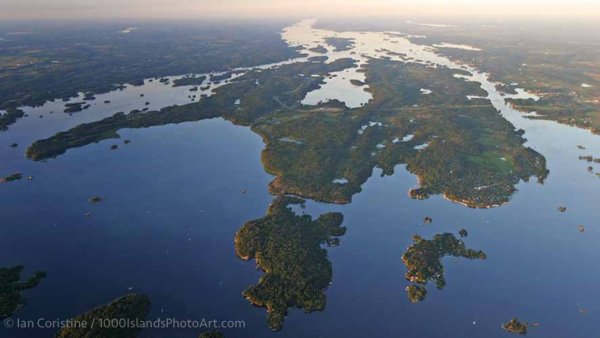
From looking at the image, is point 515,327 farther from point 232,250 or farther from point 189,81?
point 189,81

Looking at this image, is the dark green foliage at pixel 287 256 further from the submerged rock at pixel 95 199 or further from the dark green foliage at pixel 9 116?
the dark green foliage at pixel 9 116

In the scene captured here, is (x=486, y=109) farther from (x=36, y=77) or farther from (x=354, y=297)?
(x=36, y=77)

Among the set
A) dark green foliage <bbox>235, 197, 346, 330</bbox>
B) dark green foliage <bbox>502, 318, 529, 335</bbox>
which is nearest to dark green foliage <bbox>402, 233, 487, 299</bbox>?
dark green foliage <bbox>502, 318, 529, 335</bbox>

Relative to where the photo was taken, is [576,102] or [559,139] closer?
[559,139]

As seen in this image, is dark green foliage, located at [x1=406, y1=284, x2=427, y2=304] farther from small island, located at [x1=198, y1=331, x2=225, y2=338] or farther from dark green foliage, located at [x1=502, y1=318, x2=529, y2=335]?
small island, located at [x1=198, y1=331, x2=225, y2=338]

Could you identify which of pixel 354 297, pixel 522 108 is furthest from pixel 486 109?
pixel 354 297

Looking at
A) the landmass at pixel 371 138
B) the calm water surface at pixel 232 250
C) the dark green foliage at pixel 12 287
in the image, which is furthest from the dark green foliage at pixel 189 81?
the dark green foliage at pixel 12 287

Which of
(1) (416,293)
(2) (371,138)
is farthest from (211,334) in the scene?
(2) (371,138)
